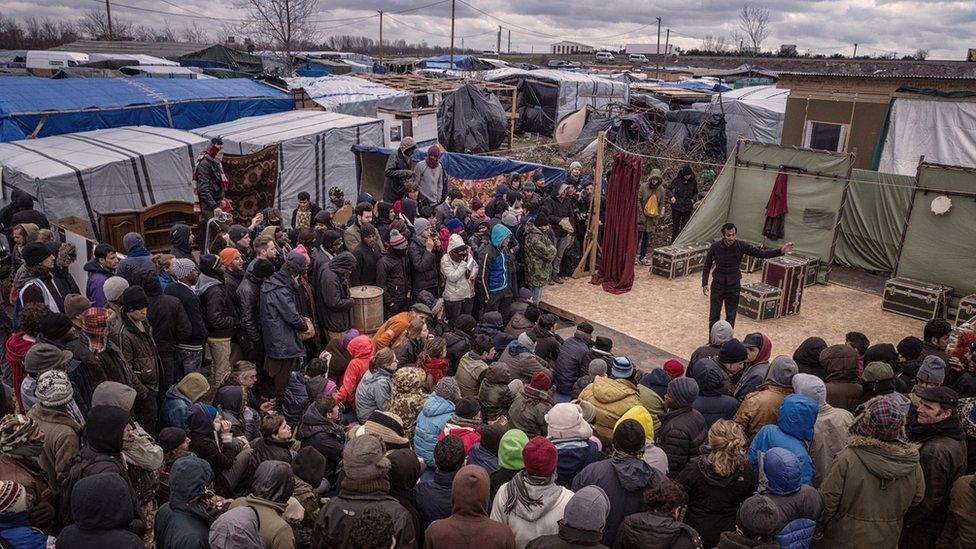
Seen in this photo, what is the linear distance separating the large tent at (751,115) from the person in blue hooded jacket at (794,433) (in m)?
18.0

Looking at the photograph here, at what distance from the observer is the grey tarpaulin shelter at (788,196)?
1134 cm

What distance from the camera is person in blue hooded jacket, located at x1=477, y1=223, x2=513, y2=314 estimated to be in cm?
877

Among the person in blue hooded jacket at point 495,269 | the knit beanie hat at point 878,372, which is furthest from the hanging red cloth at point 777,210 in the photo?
the knit beanie hat at point 878,372

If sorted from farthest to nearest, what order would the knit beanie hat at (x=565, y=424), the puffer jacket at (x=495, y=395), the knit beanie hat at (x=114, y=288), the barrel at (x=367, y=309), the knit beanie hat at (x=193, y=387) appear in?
1. the barrel at (x=367, y=309)
2. the knit beanie hat at (x=114, y=288)
3. the puffer jacket at (x=495, y=395)
4. the knit beanie hat at (x=193, y=387)
5. the knit beanie hat at (x=565, y=424)

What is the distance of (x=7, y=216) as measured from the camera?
8.68m

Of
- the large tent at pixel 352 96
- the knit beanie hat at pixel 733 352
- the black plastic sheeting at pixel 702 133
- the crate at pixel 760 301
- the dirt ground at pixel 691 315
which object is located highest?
the large tent at pixel 352 96

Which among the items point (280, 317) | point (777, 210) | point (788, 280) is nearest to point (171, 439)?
point (280, 317)

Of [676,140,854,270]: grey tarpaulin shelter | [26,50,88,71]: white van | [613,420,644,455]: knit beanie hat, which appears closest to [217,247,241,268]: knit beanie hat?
[613,420,644,455]: knit beanie hat

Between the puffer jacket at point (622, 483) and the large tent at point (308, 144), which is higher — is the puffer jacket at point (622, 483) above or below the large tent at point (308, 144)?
below

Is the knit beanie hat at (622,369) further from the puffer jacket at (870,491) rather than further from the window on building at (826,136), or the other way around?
the window on building at (826,136)

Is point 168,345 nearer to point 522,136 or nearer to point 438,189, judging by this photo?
point 438,189

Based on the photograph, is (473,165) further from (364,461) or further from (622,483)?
(364,461)

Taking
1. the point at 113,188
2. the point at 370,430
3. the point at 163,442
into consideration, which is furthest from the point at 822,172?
the point at 113,188

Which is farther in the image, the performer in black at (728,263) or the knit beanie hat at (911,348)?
the performer in black at (728,263)
